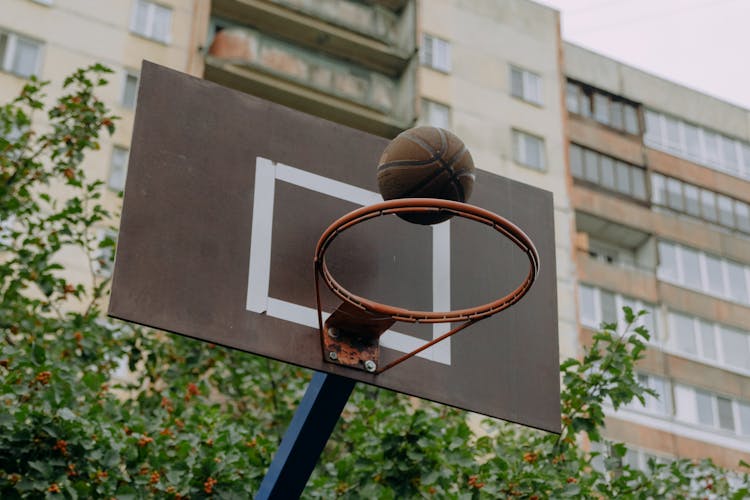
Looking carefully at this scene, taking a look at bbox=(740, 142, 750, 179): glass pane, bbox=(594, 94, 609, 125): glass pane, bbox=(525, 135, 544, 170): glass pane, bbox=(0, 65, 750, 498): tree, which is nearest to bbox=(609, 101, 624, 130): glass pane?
bbox=(594, 94, 609, 125): glass pane

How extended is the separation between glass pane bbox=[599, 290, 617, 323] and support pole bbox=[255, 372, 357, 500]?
2305 cm

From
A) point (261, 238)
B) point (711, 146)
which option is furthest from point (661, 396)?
point (261, 238)

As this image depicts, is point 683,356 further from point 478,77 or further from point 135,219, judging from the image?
point 135,219

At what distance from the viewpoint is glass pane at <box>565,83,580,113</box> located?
30703 millimetres

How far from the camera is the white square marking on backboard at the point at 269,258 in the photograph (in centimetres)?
563

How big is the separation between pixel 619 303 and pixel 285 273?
23860 millimetres

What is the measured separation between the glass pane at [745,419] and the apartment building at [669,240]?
2 cm

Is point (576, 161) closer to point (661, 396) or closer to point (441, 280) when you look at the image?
point (661, 396)

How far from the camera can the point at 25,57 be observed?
23.1 m

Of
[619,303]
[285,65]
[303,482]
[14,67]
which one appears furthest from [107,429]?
[619,303]

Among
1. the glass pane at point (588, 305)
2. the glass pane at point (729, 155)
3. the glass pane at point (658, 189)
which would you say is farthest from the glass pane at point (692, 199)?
the glass pane at point (588, 305)

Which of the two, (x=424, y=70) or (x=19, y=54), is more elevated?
(x=424, y=70)

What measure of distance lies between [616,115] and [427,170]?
27.0 meters

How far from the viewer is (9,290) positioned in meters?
11.3
